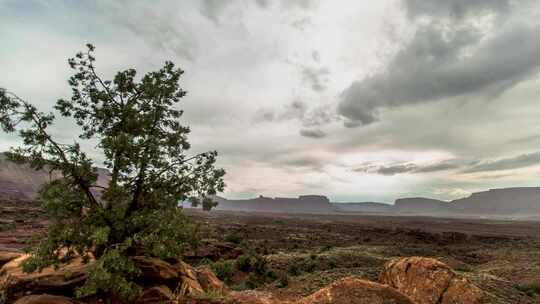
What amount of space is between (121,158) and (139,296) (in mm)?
5088

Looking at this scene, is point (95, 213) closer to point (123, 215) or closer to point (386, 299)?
point (123, 215)

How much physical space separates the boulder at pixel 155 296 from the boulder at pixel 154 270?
1.21 m

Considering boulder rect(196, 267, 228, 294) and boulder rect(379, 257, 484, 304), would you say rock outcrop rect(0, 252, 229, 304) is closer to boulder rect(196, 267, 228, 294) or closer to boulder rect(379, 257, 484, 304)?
boulder rect(196, 267, 228, 294)

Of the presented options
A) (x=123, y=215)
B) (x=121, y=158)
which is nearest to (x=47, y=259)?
(x=123, y=215)

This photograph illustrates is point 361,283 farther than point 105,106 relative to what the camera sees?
No

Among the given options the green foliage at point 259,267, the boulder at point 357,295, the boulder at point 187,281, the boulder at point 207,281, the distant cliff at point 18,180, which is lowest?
the green foliage at point 259,267

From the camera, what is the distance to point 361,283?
8.54m

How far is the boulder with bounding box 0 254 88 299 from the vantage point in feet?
38.5

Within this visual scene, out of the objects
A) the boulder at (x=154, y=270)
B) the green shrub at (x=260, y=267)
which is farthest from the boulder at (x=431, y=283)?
the green shrub at (x=260, y=267)

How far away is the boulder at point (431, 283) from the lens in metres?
11.3

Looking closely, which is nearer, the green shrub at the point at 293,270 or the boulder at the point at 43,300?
the boulder at the point at 43,300

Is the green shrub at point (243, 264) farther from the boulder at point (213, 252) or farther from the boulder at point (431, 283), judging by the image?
the boulder at point (431, 283)

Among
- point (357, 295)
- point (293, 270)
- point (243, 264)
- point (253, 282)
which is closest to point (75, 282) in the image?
point (357, 295)

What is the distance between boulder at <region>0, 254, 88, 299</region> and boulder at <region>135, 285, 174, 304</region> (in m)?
2.67
